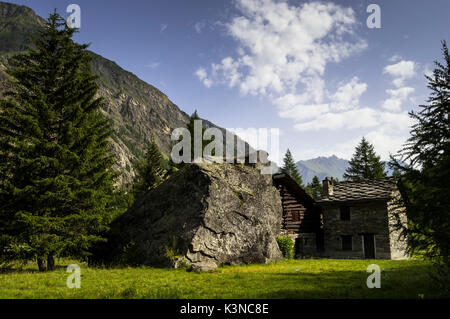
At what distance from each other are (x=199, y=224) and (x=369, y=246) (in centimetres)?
1824

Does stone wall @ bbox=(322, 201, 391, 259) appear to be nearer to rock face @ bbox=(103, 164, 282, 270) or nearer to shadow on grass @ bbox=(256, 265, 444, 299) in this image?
rock face @ bbox=(103, 164, 282, 270)

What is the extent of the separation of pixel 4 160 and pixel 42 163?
164 centimetres

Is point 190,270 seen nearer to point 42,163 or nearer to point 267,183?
point 42,163

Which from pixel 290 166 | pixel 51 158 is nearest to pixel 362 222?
pixel 51 158

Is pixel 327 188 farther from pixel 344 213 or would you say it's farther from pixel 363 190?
pixel 363 190

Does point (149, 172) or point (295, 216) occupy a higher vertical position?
point (149, 172)

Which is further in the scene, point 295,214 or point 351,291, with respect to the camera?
point 295,214

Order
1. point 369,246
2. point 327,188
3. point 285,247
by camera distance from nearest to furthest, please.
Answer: point 285,247
point 369,246
point 327,188

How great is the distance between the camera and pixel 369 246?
25453mm

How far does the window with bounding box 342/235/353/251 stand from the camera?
86.9ft

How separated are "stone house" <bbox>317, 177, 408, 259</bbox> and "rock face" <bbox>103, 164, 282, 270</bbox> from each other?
9.89 m
